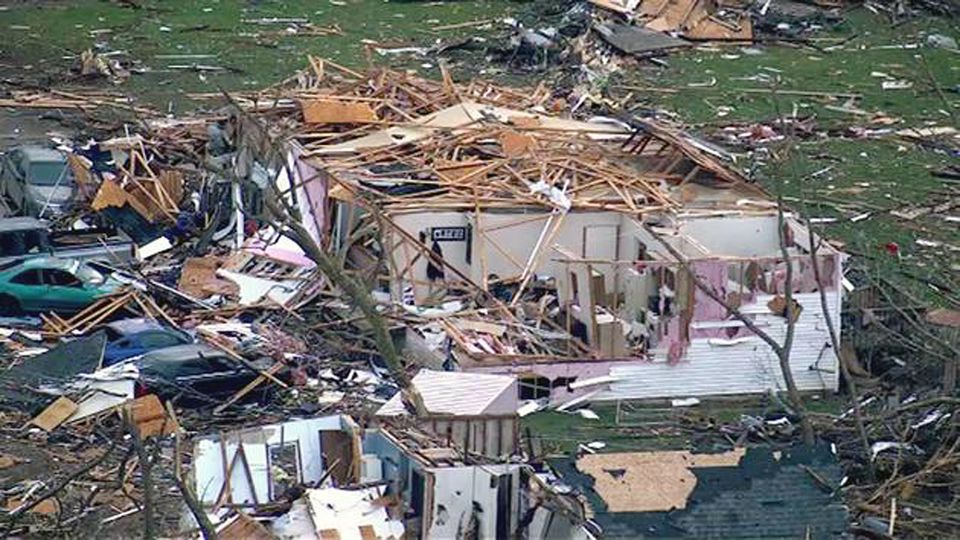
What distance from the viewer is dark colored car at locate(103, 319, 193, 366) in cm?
1762

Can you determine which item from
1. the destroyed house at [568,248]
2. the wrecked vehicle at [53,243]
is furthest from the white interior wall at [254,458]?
→ the wrecked vehicle at [53,243]

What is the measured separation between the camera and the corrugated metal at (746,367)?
17594 mm

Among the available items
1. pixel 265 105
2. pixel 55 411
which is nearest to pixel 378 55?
pixel 265 105

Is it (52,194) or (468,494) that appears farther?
(52,194)

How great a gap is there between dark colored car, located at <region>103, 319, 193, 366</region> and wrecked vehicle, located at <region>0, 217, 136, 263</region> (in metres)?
2.43

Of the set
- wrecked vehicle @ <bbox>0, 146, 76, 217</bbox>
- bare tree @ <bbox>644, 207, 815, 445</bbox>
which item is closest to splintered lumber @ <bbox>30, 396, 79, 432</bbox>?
bare tree @ <bbox>644, 207, 815, 445</bbox>

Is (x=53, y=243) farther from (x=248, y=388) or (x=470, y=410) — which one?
(x=470, y=410)

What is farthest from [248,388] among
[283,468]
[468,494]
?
[468,494]

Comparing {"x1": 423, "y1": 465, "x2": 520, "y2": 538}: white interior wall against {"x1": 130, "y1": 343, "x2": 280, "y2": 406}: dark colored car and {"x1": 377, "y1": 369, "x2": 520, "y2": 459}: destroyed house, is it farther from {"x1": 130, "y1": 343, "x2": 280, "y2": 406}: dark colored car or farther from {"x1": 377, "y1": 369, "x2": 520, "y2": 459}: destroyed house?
{"x1": 130, "y1": 343, "x2": 280, "y2": 406}: dark colored car

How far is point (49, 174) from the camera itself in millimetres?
22375

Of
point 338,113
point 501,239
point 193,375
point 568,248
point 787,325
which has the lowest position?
point 193,375

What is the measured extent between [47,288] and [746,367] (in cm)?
654

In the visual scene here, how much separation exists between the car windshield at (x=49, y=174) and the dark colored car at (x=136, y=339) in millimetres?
4529

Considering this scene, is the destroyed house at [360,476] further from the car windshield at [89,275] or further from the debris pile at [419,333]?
the car windshield at [89,275]
